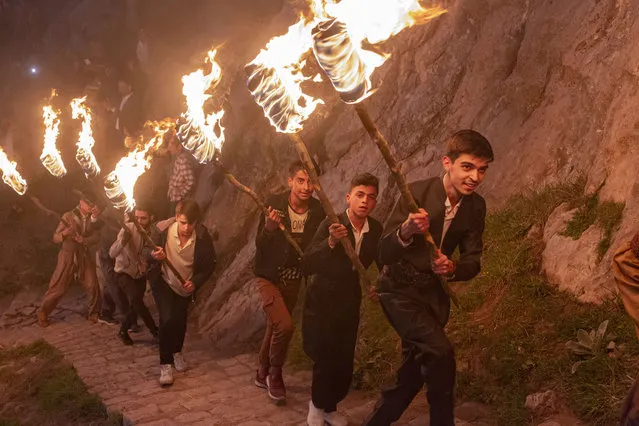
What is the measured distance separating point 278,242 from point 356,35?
3.46 m

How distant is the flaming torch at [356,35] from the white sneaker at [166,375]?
5.35 metres

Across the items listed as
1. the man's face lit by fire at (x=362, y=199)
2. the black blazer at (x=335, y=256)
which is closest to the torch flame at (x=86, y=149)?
the black blazer at (x=335, y=256)

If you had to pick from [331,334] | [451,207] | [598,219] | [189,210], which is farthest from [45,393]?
[598,219]

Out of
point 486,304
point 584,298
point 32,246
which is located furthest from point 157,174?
point 584,298

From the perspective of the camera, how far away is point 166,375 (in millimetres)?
8414

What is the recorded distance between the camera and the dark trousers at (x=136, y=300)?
34.9 ft

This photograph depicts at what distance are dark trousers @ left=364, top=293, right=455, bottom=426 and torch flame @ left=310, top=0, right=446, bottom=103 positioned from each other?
5.98 feet

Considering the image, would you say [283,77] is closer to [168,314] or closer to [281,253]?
[281,253]

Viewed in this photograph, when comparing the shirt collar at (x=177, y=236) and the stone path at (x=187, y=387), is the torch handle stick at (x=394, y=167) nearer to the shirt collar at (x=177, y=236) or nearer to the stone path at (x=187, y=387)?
the stone path at (x=187, y=387)

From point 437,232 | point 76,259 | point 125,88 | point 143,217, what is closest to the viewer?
point 437,232

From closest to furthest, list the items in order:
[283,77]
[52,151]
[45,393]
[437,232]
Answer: [437,232], [283,77], [45,393], [52,151]

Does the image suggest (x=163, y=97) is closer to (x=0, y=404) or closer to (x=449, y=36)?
(x=449, y=36)

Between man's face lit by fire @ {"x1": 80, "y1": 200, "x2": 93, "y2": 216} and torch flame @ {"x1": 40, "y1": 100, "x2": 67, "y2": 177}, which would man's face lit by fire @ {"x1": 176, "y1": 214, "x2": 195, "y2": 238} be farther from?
man's face lit by fire @ {"x1": 80, "y1": 200, "x2": 93, "y2": 216}

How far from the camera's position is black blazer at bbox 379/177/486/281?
510cm
